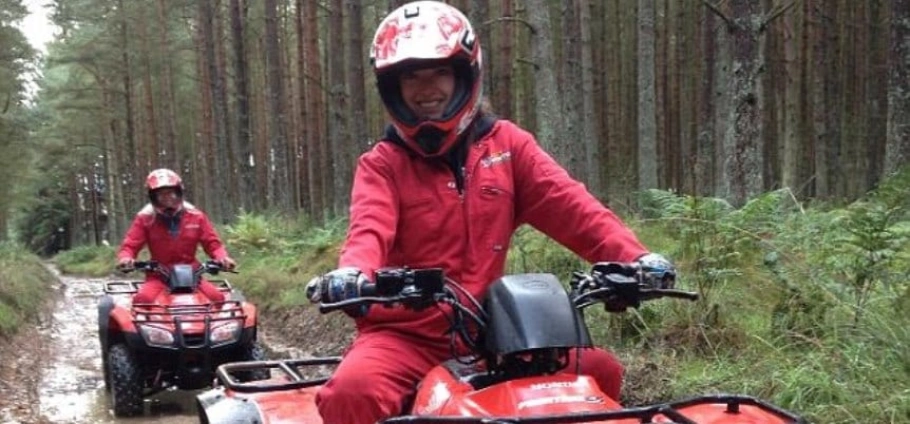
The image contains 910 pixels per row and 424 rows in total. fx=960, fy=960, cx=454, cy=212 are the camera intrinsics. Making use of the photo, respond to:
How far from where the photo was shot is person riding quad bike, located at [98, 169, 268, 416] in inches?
316

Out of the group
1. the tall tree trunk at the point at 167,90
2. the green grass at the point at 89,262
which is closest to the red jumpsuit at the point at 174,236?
the green grass at the point at 89,262

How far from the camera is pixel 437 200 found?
3.47m

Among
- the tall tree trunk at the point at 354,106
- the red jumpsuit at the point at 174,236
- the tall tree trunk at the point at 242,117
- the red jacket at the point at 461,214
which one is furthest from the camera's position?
the tall tree trunk at the point at 242,117

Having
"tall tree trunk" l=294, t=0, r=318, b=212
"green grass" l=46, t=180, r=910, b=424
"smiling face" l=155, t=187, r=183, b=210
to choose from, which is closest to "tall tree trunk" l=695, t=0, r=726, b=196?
"tall tree trunk" l=294, t=0, r=318, b=212

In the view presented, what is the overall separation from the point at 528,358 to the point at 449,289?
340mm

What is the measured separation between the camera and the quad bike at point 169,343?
26.2 feet

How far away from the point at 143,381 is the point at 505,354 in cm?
624

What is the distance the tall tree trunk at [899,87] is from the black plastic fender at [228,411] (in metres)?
8.91

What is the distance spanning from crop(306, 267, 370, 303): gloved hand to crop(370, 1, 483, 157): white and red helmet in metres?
0.70

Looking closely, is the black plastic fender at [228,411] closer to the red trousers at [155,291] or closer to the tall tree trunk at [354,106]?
the red trousers at [155,291]

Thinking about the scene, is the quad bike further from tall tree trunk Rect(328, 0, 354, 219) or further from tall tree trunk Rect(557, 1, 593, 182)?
tall tree trunk Rect(328, 0, 354, 219)

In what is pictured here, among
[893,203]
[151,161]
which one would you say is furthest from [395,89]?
[151,161]

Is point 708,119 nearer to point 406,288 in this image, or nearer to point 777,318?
point 777,318

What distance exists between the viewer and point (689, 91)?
2473cm
